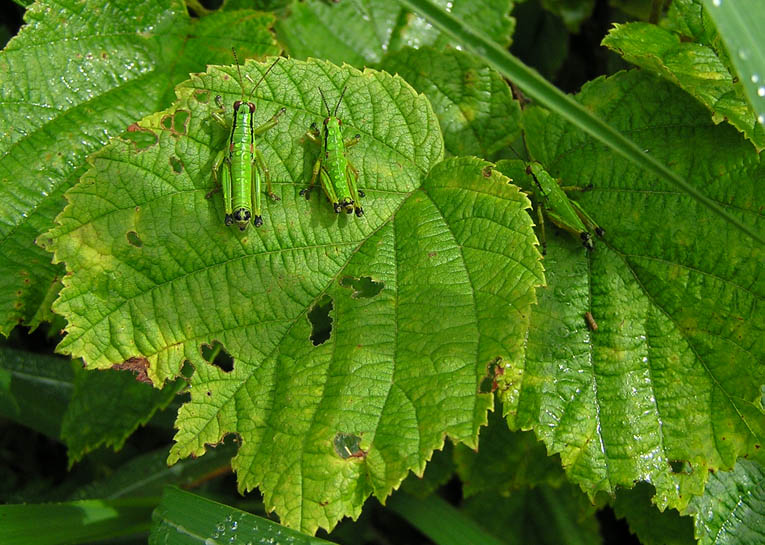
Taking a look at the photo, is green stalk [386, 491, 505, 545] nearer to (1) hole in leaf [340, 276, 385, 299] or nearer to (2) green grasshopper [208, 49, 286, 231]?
(1) hole in leaf [340, 276, 385, 299]

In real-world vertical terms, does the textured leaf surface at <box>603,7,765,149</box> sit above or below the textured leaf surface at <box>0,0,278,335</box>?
above

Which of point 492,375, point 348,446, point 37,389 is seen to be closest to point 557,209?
point 492,375

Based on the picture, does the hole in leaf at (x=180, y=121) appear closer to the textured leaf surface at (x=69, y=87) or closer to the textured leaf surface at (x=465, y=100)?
the textured leaf surface at (x=69, y=87)

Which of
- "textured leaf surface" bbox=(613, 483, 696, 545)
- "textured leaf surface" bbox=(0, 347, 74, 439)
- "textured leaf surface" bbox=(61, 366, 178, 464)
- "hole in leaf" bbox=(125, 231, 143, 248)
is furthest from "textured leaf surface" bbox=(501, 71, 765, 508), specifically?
"textured leaf surface" bbox=(0, 347, 74, 439)

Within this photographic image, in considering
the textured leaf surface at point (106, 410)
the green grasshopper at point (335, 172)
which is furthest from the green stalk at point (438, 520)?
the green grasshopper at point (335, 172)

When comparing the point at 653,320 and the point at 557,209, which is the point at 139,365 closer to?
the point at 557,209

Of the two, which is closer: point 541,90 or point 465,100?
point 541,90
